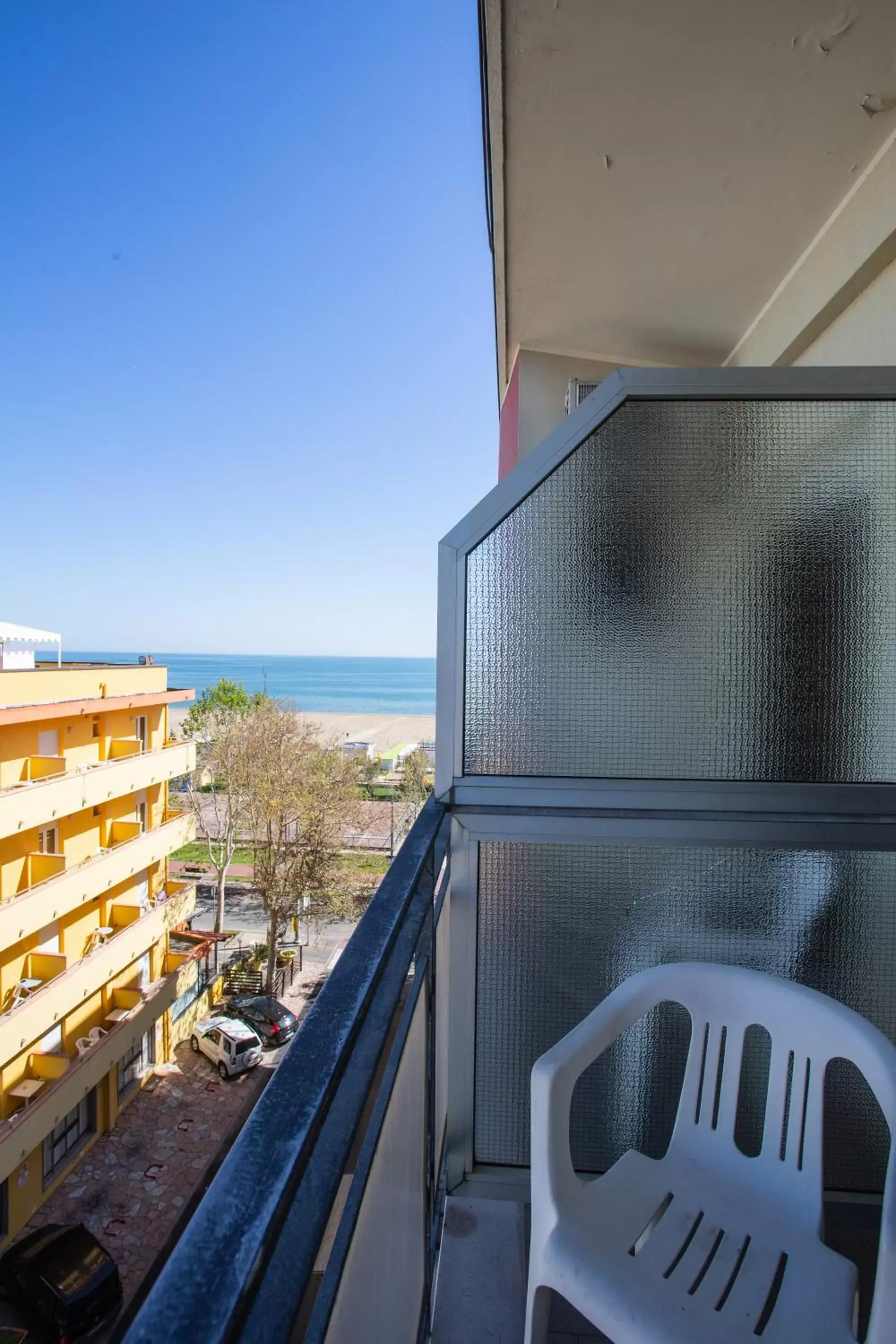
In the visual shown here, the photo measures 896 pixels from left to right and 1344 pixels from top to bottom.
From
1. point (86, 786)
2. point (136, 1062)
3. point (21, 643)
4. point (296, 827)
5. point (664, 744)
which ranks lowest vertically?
point (136, 1062)

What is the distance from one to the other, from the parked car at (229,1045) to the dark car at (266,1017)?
0.17m

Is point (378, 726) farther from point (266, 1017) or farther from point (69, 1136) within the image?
point (69, 1136)

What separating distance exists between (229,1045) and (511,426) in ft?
32.1

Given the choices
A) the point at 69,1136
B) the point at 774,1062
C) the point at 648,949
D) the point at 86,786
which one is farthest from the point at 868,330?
the point at 69,1136

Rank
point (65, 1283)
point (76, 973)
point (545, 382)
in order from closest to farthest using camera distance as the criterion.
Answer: point (545, 382) → point (65, 1283) → point (76, 973)

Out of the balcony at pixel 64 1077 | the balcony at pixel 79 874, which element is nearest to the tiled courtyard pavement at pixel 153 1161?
the balcony at pixel 64 1077

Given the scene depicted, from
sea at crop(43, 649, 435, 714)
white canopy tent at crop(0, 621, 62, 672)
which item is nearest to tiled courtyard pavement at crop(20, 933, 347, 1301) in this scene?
white canopy tent at crop(0, 621, 62, 672)

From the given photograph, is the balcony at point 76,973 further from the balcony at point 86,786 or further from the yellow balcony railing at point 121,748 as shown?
the yellow balcony railing at point 121,748

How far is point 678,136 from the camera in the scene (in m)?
2.05

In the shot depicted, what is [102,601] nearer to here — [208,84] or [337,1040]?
[208,84]

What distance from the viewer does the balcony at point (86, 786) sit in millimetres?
6863

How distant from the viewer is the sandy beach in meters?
32.5

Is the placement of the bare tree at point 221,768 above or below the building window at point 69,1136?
above

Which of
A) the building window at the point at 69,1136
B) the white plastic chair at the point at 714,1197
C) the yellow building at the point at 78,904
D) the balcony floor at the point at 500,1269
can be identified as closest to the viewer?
the white plastic chair at the point at 714,1197
